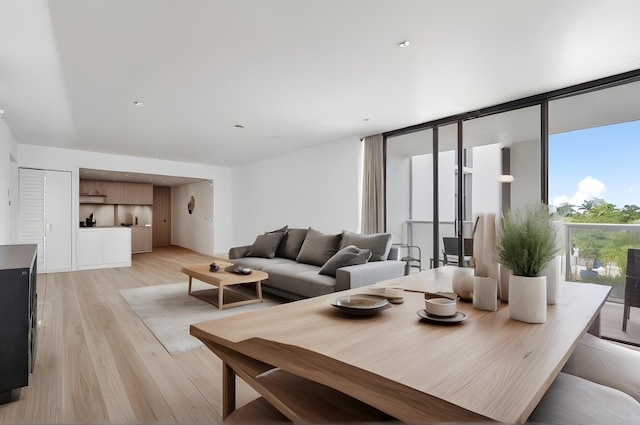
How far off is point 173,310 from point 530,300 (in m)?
3.65

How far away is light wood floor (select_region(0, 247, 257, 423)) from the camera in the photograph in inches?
71.8

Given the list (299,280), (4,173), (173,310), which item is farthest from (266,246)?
(4,173)

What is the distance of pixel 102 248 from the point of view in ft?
23.0

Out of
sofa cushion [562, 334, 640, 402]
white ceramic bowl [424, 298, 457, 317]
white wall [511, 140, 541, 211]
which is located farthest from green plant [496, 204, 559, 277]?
white wall [511, 140, 541, 211]

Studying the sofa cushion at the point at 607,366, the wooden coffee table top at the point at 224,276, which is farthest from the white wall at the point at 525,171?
the wooden coffee table top at the point at 224,276

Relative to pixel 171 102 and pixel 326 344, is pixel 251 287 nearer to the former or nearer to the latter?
pixel 171 102

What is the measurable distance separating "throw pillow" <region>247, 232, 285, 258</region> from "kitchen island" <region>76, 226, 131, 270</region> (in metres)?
3.84

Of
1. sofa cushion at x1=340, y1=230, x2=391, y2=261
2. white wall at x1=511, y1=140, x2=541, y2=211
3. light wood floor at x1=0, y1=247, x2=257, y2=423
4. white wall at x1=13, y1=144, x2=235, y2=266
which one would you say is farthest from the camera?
white wall at x1=13, y1=144, x2=235, y2=266

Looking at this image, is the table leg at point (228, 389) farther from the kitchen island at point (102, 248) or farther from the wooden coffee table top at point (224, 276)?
the kitchen island at point (102, 248)

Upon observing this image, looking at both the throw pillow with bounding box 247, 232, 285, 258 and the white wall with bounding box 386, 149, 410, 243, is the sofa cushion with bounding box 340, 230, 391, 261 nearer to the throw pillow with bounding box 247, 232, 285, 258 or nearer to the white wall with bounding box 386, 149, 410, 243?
the throw pillow with bounding box 247, 232, 285, 258

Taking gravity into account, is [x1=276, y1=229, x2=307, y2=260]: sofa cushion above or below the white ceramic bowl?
Answer: below

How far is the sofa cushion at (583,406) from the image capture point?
95 cm

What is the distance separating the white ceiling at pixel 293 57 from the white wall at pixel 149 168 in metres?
1.86

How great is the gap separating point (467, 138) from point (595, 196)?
1719mm
